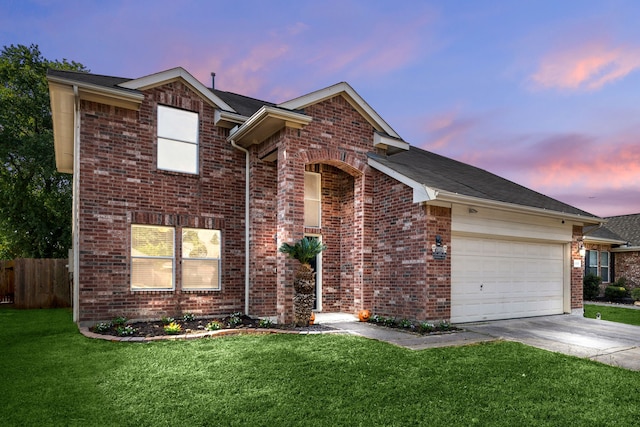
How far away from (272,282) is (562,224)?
9129mm

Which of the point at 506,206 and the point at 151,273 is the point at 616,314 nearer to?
the point at 506,206

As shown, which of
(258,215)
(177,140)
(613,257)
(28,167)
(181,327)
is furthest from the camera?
(613,257)

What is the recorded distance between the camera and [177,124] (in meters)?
10.0

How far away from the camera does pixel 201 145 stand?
10148mm

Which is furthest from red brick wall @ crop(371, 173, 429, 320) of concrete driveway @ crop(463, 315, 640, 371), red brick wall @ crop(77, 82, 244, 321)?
red brick wall @ crop(77, 82, 244, 321)

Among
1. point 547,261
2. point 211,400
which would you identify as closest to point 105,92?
point 211,400

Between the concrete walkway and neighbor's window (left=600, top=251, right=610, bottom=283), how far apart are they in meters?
11.9

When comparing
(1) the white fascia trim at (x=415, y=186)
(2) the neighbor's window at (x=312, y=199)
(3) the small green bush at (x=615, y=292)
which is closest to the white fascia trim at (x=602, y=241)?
(3) the small green bush at (x=615, y=292)

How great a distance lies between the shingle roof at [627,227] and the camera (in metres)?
20.9

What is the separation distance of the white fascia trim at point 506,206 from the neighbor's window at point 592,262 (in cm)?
877

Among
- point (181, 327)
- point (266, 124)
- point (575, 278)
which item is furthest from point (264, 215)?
point (575, 278)

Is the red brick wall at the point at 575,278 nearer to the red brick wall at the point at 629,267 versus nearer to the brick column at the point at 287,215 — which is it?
the brick column at the point at 287,215

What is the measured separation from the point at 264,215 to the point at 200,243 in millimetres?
1808

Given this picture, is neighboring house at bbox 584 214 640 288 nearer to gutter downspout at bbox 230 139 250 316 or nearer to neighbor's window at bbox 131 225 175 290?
gutter downspout at bbox 230 139 250 316
